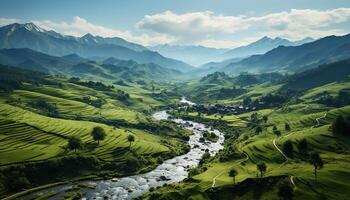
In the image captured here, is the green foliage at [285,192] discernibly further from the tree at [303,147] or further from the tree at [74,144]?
the tree at [74,144]

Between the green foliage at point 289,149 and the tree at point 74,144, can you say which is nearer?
the green foliage at point 289,149

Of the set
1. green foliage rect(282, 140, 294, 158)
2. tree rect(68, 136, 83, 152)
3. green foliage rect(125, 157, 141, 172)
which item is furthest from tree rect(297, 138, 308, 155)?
tree rect(68, 136, 83, 152)

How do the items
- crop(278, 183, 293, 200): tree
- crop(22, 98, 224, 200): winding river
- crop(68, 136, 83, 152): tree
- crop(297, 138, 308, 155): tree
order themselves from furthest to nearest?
crop(68, 136, 83, 152): tree, crop(297, 138, 308, 155): tree, crop(22, 98, 224, 200): winding river, crop(278, 183, 293, 200): tree

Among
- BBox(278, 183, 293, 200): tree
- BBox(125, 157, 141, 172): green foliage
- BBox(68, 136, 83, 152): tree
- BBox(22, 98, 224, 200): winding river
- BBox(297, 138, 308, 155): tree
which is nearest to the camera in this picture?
BBox(278, 183, 293, 200): tree

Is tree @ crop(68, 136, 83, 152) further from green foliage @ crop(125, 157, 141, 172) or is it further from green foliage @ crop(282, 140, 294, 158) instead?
green foliage @ crop(282, 140, 294, 158)

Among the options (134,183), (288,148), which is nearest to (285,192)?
(288,148)

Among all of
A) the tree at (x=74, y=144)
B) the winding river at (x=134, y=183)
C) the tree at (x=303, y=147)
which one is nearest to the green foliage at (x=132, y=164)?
the winding river at (x=134, y=183)

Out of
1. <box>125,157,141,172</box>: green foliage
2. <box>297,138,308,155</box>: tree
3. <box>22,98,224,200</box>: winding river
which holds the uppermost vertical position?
<box>297,138,308,155</box>: tree

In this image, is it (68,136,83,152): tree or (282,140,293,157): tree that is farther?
(68,136,83,152): tree

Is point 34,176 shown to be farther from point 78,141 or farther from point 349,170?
point 349,170

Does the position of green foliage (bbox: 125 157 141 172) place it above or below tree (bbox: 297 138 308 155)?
below

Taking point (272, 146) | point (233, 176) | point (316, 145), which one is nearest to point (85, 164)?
point (233, 176)
